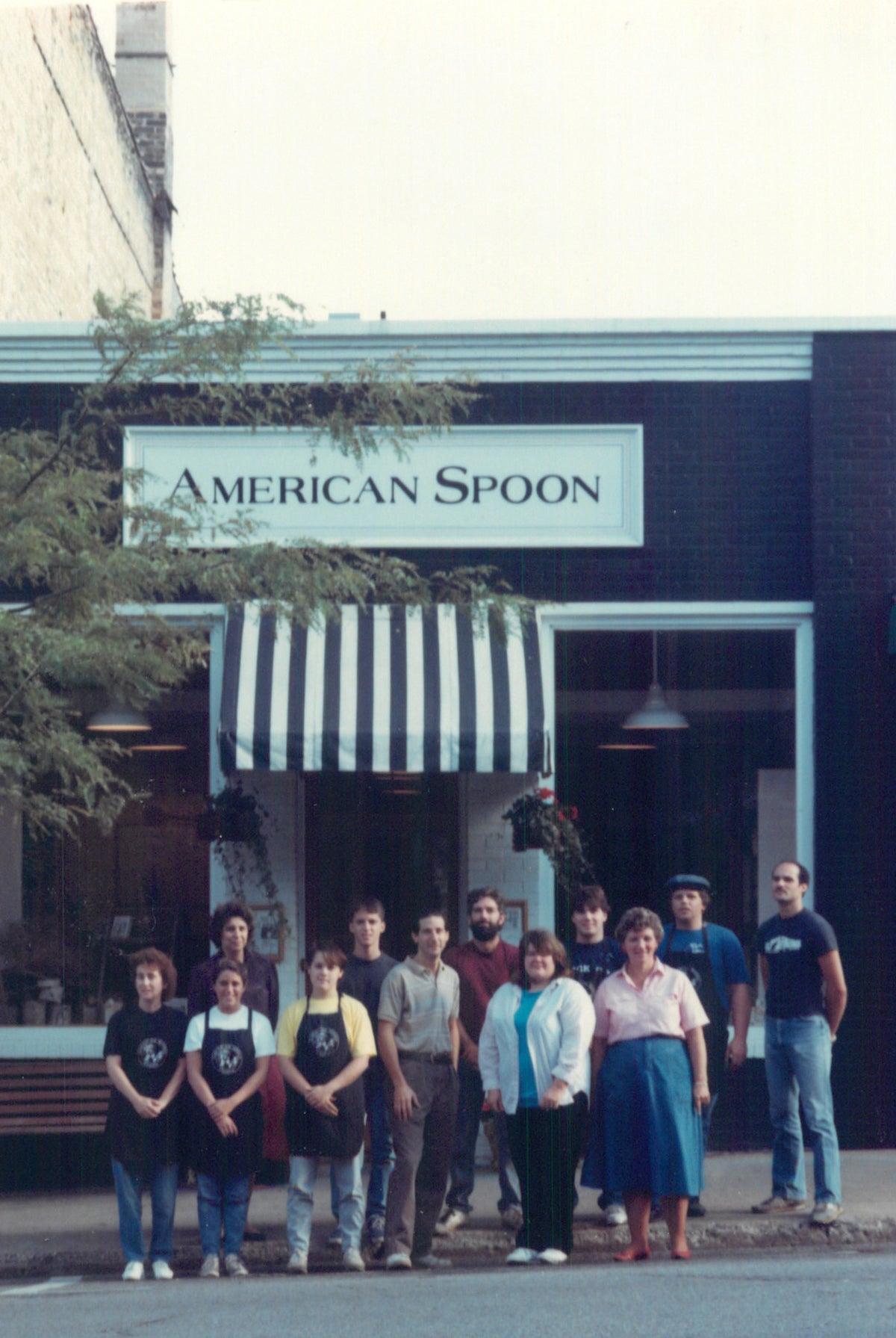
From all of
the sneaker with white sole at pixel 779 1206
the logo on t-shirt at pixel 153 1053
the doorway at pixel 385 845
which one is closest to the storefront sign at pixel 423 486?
the doorway at pixel 385 845

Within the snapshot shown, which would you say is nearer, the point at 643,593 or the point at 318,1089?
the point at 318,1089

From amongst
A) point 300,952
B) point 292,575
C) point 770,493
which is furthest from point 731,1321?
point 770,493

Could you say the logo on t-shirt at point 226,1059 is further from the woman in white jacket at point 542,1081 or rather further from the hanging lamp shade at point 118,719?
the hanging lamp shade at point 118,719

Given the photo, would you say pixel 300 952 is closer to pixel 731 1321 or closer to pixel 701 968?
pixel 701 968

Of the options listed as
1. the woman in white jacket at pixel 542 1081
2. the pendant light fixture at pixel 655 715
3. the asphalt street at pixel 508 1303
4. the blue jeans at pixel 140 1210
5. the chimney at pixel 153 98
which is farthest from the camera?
the chimney at pixel 153 98

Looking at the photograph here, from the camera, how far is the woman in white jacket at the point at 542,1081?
7.46m

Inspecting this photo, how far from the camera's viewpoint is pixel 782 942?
850cm

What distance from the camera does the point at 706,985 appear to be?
8.65 m

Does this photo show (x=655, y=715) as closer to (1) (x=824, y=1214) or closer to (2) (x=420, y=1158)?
(1) (x=824, y=1214)

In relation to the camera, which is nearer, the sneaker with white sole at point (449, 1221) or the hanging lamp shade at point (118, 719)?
the sneaker with white sole at point (449, 1221)

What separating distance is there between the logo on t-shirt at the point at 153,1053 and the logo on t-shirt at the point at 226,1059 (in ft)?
0.89

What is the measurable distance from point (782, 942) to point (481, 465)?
3.87 meters

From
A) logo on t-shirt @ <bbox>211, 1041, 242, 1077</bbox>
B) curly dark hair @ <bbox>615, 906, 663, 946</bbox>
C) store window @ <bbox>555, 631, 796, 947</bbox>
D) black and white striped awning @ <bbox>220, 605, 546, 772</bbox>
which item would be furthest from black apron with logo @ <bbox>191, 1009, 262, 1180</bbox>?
store window @ <bbox>555, 631, 796, 947</bbox>

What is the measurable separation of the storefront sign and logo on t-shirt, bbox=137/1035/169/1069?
3824mm
